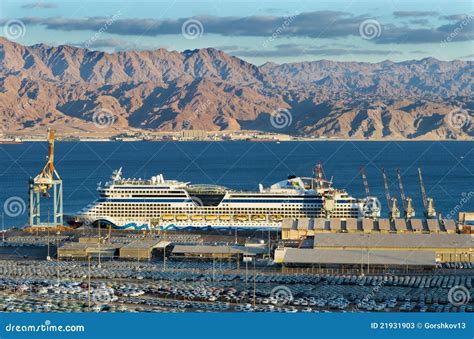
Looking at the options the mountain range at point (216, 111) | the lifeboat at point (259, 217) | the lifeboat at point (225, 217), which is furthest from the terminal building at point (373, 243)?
the mountain range at point (216, 111)

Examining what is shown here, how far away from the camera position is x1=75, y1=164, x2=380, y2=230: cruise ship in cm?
3106

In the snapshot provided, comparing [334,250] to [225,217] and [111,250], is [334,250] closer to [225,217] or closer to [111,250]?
[111,250]

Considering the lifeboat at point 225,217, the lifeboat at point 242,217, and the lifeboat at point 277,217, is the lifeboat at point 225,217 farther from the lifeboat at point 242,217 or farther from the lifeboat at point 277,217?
the lifeboat at point 277,217

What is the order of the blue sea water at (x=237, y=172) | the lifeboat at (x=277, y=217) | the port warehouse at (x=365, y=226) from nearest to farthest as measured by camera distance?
the port warehouse at (x=365, y=226), the lifeboat at (x=277, y=217), the blue sea water at (x=237, y=172)

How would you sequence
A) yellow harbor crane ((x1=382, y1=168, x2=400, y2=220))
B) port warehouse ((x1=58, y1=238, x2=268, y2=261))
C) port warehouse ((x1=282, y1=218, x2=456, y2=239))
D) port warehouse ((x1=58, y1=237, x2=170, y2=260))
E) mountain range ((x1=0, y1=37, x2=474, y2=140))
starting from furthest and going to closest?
mountain range ((x1=0, y1=37, x2=474, y2=140))
yellow harbor crane ((x1=382, y1=168, x2=400, y2=220))
port warehouse ((x1=282, y1=218, x2=456, y2=239))
port warehouse ((x1=58, y1=237, x2=170, y2=260))
port warehouse ((x1=58, y1=238, x2=268, y2=261))

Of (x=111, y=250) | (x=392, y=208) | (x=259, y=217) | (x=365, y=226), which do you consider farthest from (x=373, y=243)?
(x=259, y=217)

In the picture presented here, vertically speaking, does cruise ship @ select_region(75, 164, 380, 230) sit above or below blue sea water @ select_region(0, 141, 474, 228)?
below

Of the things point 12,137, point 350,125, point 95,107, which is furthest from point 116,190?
point 95,107

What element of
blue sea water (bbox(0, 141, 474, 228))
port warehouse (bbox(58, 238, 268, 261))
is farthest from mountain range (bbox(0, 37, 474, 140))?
port warehouse (bbox(58, 238, 268, 261))

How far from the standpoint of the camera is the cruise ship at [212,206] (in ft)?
102

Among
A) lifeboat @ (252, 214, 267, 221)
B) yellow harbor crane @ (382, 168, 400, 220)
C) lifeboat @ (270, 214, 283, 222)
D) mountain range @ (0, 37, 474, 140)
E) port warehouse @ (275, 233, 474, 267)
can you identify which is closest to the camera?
port warehouse @ (275, 233, 474, 267)

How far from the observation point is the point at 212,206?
31.6 meters

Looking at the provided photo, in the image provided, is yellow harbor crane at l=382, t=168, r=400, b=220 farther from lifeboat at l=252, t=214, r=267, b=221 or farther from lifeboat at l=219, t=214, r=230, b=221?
lifeboat at l=219, t=214, r=230, b=221

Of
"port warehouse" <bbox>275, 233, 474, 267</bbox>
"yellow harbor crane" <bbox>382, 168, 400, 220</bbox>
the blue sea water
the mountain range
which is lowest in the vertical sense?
"port warehouse" <bbox>275, 233, 474, 267</bbox>
